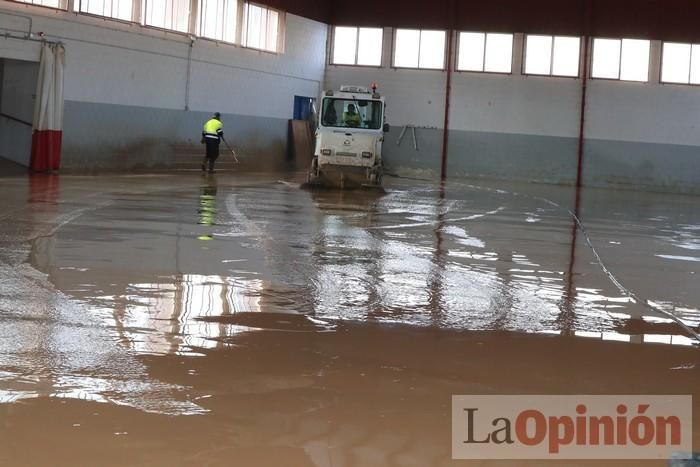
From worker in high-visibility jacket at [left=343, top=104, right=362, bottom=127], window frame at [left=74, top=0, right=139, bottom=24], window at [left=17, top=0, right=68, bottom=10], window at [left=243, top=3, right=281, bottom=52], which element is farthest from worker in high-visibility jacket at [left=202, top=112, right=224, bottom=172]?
window at [left=17, top=0, right=68, bottom=10]

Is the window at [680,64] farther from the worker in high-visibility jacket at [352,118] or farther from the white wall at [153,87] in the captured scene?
the worker in high-visibility jacket at [352,118]

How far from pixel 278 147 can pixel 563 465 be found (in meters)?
28.8

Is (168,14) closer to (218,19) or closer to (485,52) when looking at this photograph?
(218,19)

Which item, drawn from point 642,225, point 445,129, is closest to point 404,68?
point 445,129

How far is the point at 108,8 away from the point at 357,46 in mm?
12202

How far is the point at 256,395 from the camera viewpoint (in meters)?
5.71

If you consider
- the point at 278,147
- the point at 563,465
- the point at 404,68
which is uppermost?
the point at 404,68

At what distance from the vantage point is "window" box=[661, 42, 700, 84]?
3294 centimetres

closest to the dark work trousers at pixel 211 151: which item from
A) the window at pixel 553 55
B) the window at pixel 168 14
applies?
the window at pixel 168 14

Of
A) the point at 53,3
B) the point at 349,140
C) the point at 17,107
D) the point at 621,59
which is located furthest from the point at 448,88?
the point at 17,107

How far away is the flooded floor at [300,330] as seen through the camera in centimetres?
505

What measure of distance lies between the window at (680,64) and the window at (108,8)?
1777 cm

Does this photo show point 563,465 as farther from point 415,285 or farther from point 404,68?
point 404,68

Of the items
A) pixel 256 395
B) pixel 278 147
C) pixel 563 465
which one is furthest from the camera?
pixel 278 147
